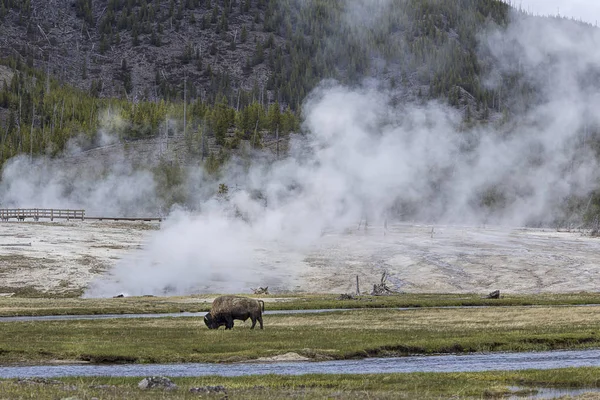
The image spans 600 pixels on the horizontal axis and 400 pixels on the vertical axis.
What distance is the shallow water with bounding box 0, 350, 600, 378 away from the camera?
3344cm

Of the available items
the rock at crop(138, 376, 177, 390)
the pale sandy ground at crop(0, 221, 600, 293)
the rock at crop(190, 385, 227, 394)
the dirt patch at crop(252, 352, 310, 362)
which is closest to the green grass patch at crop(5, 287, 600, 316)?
the pale sandy ground at crop(0, 221, 600, 293)

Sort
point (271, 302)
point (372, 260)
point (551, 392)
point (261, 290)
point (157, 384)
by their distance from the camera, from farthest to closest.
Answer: point (372, 260), point (261, 290), point (271, 302), point (551, 392), point (157, 384)

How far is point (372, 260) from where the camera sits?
95750 millimetres

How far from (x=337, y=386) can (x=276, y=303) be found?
124ft

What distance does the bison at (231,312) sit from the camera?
46.8m

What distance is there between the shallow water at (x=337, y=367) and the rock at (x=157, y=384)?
14.2 feet

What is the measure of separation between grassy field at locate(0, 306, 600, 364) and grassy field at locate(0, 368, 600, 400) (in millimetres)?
7279

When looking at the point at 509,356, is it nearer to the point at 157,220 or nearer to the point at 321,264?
the point at 321,264

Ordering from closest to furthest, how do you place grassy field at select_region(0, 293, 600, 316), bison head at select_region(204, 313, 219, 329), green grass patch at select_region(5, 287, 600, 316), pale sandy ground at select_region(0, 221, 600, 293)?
bison head at select_region(204, 313, 219, 329) → grassy field at select_region(0, 293, 600, 316) → green grass patch at select_region(5, 287, 600, 316) → pale sandy ground at select_region(0, 221, 600, 293)

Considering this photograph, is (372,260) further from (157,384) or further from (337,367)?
(157,384)

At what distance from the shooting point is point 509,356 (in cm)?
3856

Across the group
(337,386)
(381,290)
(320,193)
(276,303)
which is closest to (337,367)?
(337,386)

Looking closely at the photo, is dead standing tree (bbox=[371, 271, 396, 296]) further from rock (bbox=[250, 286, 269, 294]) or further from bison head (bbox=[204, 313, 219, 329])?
bison head (bbox=[204, 313, 219, 329])

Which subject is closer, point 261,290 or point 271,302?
point 271,302
